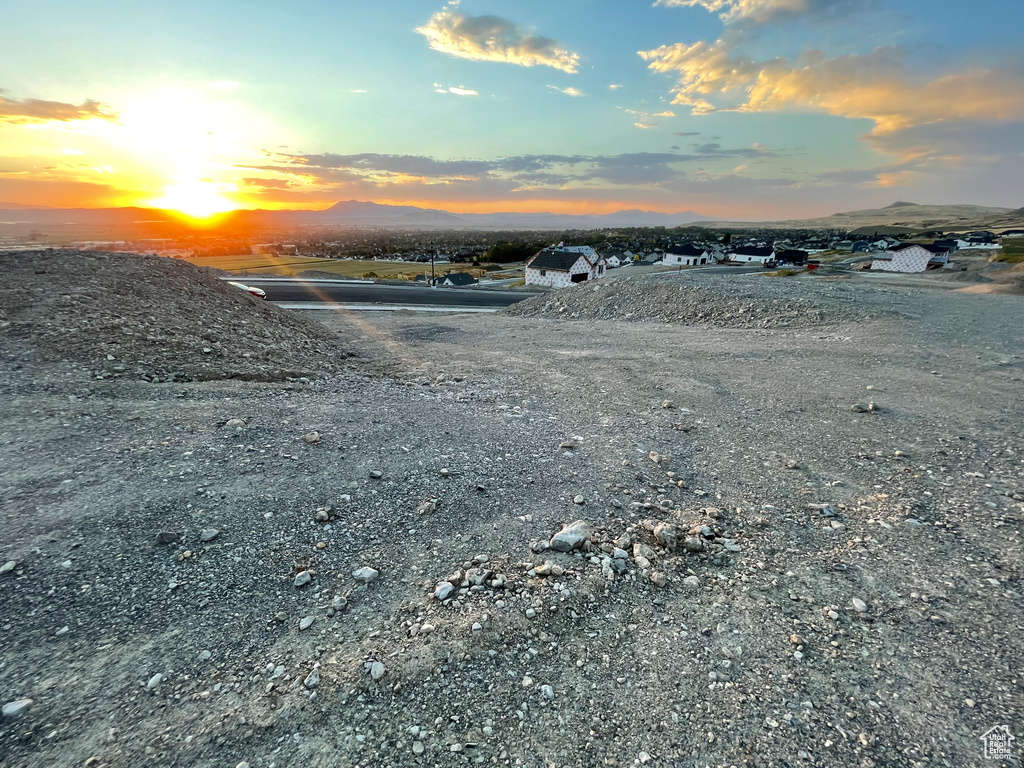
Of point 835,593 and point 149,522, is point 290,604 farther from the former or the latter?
point 835,593

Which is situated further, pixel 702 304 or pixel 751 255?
pixel 751 255

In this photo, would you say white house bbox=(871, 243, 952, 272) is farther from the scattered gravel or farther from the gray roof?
the scattered gravel

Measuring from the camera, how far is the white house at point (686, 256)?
273 ft

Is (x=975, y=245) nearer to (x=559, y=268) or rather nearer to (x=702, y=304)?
(x=559, y=268)

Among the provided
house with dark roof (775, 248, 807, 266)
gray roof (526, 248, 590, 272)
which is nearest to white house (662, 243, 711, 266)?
house with dark roof (775, 248, 807, 266)

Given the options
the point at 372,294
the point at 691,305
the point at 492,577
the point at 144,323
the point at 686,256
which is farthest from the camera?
the point at 686,256

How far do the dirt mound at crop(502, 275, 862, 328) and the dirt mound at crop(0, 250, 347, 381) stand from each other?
14324mm

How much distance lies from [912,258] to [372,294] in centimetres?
6838

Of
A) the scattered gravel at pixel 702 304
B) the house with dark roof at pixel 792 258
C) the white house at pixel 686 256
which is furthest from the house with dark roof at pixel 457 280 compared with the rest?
the house with dark roof at pixel 792 258

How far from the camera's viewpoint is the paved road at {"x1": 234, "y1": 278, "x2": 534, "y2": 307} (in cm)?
3381

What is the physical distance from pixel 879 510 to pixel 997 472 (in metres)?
2.41

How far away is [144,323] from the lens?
10609 mm

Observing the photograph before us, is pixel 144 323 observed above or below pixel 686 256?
below

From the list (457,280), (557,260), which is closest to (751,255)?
(557,260)
